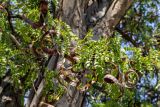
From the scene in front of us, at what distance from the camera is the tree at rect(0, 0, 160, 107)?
1.80 metres

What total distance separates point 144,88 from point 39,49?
273cm

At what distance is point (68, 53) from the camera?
6.31 ft

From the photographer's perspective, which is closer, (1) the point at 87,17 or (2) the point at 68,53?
(2) the point at 68,53

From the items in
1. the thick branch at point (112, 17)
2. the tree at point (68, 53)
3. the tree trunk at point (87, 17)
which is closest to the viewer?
the tree at point (68, 53)

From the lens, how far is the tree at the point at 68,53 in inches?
71.0

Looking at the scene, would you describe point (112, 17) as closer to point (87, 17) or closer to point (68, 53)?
point (87, 17)

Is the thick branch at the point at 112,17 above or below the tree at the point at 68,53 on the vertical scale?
above

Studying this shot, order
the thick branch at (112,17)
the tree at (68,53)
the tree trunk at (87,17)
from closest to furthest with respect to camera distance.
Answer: the tree at (68,53) < the tree trunk at (87,17) < the thick branch at (112,17)

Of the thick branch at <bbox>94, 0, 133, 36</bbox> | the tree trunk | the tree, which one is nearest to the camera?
the tree

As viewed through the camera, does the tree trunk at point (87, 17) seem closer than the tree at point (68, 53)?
No

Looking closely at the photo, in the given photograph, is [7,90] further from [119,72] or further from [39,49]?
[119,72]

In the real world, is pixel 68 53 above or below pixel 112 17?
below

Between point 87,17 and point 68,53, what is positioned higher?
point 87,17

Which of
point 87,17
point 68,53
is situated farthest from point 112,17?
point 68,53
